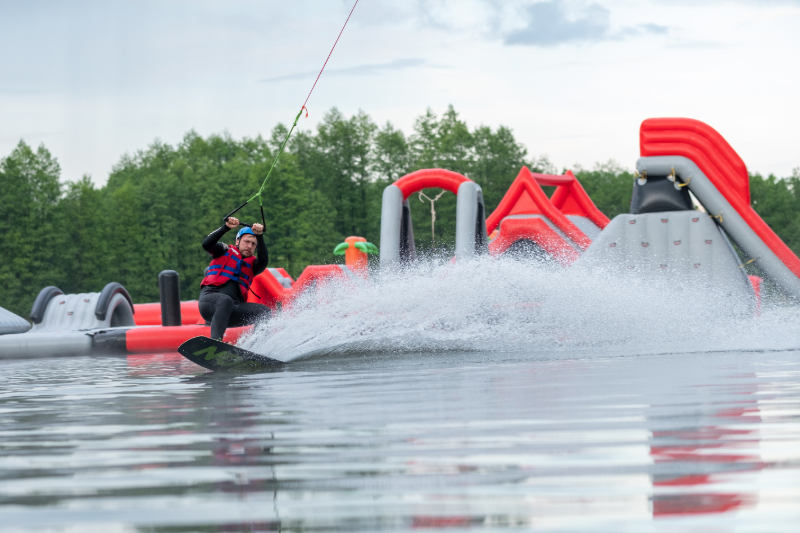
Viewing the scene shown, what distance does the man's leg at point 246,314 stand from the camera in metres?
7.65

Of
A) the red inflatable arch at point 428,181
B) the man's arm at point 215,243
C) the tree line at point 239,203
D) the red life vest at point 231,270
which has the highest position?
the tree line at point 239,203

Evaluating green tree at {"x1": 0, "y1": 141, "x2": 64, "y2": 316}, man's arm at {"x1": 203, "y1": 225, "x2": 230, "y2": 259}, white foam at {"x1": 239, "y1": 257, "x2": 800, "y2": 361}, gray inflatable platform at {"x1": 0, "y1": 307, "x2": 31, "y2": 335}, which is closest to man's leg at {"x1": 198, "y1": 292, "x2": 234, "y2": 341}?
white foam at {"x1": 239, "y1": 257, "x2": 800, "y2": 361}

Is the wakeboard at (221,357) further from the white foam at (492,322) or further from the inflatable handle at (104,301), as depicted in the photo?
the inflatable handle at (104,301)

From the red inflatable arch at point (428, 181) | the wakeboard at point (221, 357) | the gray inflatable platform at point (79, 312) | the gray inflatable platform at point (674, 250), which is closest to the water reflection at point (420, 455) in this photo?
the wakeboard at point (221, 357)

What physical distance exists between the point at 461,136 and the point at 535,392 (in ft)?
131

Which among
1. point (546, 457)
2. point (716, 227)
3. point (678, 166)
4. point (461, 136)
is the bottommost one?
point (546, 457)

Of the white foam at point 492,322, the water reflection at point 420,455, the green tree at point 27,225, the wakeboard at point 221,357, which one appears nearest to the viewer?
the water reflection at point 420,455

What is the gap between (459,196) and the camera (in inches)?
432

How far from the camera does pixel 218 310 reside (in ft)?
23.7

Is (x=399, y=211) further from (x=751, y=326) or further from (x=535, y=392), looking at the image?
(x=535, y=392)

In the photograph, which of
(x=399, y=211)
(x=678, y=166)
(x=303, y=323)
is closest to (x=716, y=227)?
(x=678, y=166)

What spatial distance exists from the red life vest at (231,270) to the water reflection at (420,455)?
2.89 metres

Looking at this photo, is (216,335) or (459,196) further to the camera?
(459,196)

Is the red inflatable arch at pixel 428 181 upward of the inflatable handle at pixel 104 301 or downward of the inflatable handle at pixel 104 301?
upward
